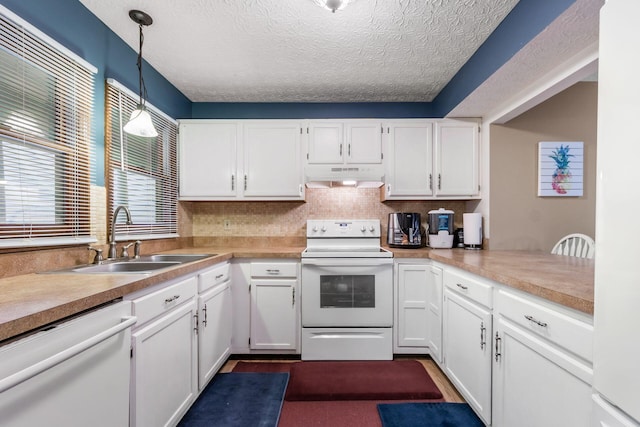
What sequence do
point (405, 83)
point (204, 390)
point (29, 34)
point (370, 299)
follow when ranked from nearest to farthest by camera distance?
point (29, 34), point (204, 390), point (370, 299), point (405, 83)

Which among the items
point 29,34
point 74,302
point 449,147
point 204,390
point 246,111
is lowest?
point 204,390

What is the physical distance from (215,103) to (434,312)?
280cm

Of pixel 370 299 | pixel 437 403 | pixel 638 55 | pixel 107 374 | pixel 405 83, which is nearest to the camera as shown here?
pixel 638 55

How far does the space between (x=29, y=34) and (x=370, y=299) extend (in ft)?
8.31

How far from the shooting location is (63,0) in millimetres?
1579

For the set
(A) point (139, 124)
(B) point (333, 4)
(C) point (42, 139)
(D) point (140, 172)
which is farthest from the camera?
(D) point (140, 172)

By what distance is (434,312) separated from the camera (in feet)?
7.79

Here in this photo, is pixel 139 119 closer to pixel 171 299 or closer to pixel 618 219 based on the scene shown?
pixel 171 299

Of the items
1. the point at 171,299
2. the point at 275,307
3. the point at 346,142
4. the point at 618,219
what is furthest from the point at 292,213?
the point at 618,219

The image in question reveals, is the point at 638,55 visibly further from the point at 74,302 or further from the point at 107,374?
the point at 107,374

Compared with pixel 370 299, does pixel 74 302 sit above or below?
above

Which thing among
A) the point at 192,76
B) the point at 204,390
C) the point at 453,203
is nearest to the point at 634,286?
the point at 204,390

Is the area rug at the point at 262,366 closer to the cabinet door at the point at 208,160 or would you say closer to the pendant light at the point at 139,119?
the cabinet door at the point at 208,160

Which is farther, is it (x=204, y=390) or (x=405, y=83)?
(x=405, y=83)
